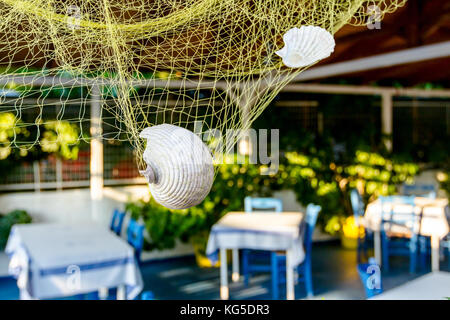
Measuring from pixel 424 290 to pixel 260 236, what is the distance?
2101mm

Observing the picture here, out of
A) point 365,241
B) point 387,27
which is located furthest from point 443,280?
point 365,241

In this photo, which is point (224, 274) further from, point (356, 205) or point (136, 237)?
point (356, 205)

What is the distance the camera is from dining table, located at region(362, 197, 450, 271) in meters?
5.54

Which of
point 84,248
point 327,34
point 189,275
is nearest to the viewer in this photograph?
point 327,34

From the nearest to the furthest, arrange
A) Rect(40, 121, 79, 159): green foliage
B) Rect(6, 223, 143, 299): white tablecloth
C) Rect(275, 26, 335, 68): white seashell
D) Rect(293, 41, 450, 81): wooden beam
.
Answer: Rect(275, 26, 335, 68): white seashell
Rect(6, 223, 143, 299): white tablecloth
Rect(293, 41, 450, 81): wooden beam
Rect(40, 121, 79, 159): green foliage

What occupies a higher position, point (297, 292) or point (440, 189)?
point (440, 189)

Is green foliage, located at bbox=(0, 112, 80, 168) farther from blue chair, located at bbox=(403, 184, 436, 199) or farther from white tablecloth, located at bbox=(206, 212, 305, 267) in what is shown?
blue chair, located at bbox=(403, 184, 436, 199)

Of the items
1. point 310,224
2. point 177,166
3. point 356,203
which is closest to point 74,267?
point 310,224

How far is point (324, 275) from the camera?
A: 5867 millimetres

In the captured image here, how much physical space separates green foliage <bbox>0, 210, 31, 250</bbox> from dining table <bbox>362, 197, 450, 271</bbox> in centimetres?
402

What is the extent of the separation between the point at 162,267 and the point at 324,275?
204cm

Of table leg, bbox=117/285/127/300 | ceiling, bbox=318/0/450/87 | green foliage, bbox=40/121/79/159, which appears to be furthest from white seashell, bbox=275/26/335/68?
green foliage, bbox=40/121/79/159

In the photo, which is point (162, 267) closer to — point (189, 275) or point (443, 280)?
point (189, 275)

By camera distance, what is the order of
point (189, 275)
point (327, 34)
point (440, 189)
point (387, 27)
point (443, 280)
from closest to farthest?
point (327, 34) → point (443, 280) → point (387, 27) → point (189, 275) → point (440, 189)
